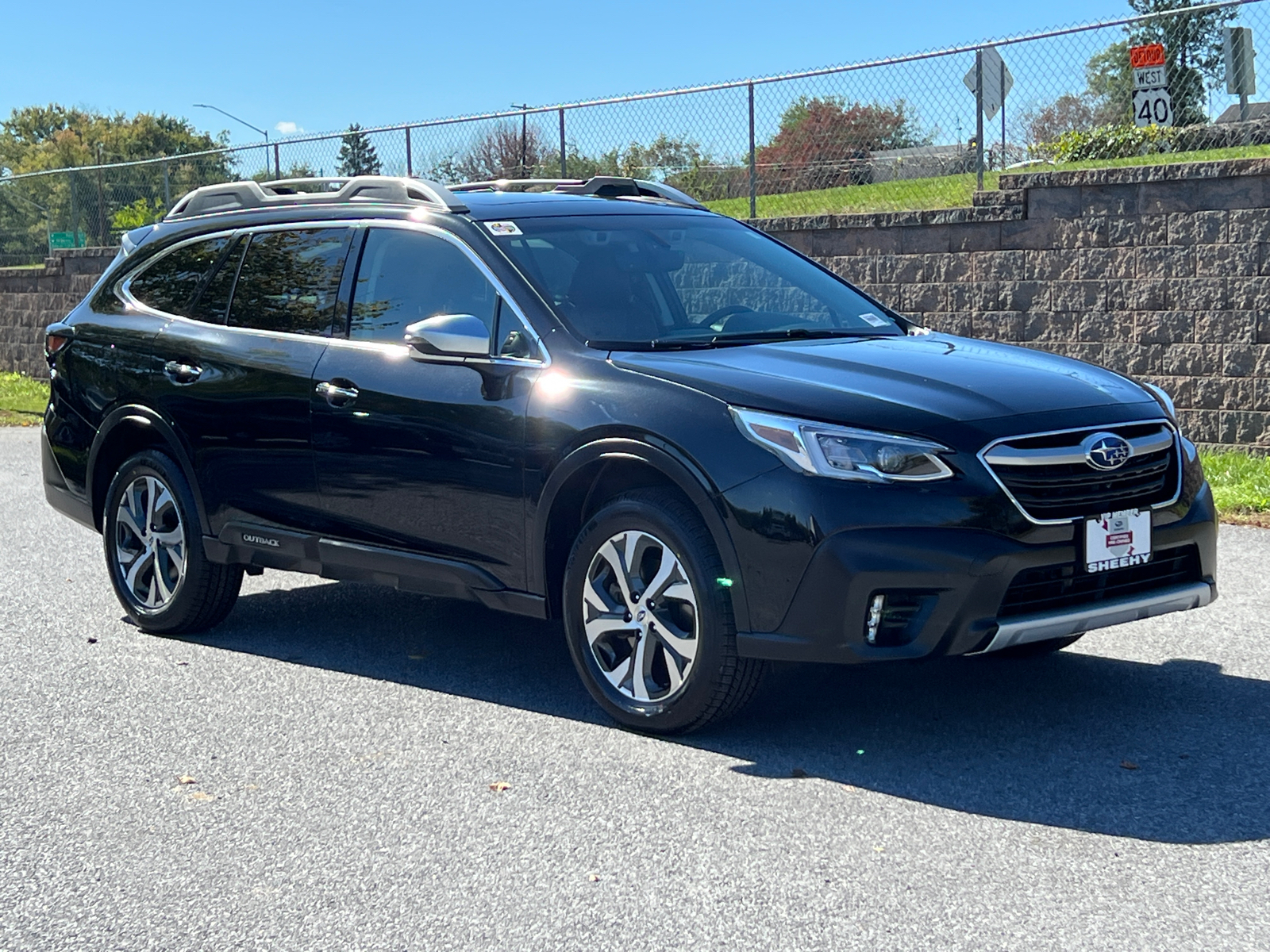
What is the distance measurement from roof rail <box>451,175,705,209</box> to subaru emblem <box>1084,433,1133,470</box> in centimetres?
259

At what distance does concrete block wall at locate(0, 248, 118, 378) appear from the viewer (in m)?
23.5

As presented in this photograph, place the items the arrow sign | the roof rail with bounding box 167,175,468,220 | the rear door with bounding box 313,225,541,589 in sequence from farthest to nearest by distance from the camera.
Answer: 1. the arrow sign
2. the roof rail with bounding box 167,175,468,220
3. the rear door with bounding box 313,225,541,589

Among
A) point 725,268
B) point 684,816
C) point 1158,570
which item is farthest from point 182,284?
point 1158,570

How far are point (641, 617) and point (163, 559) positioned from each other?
2.87 m

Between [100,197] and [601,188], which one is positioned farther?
[100,197]

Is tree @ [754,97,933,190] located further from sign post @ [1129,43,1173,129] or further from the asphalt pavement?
the asphalt pavement

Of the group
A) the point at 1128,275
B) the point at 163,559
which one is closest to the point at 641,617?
the point at 163,559

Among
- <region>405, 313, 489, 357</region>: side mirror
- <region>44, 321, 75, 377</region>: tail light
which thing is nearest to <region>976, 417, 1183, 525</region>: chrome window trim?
Result: <region>405, 313, 489, 357</region>: side mirror

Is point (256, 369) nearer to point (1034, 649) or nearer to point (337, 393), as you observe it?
point (337, 393)

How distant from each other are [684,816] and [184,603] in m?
3.35

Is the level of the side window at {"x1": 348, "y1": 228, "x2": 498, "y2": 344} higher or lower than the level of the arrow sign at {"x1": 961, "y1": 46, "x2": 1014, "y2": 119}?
lower

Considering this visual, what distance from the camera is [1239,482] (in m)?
10.9

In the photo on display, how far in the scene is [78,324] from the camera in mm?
7832

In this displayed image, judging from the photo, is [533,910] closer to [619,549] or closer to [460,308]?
[619,549]
